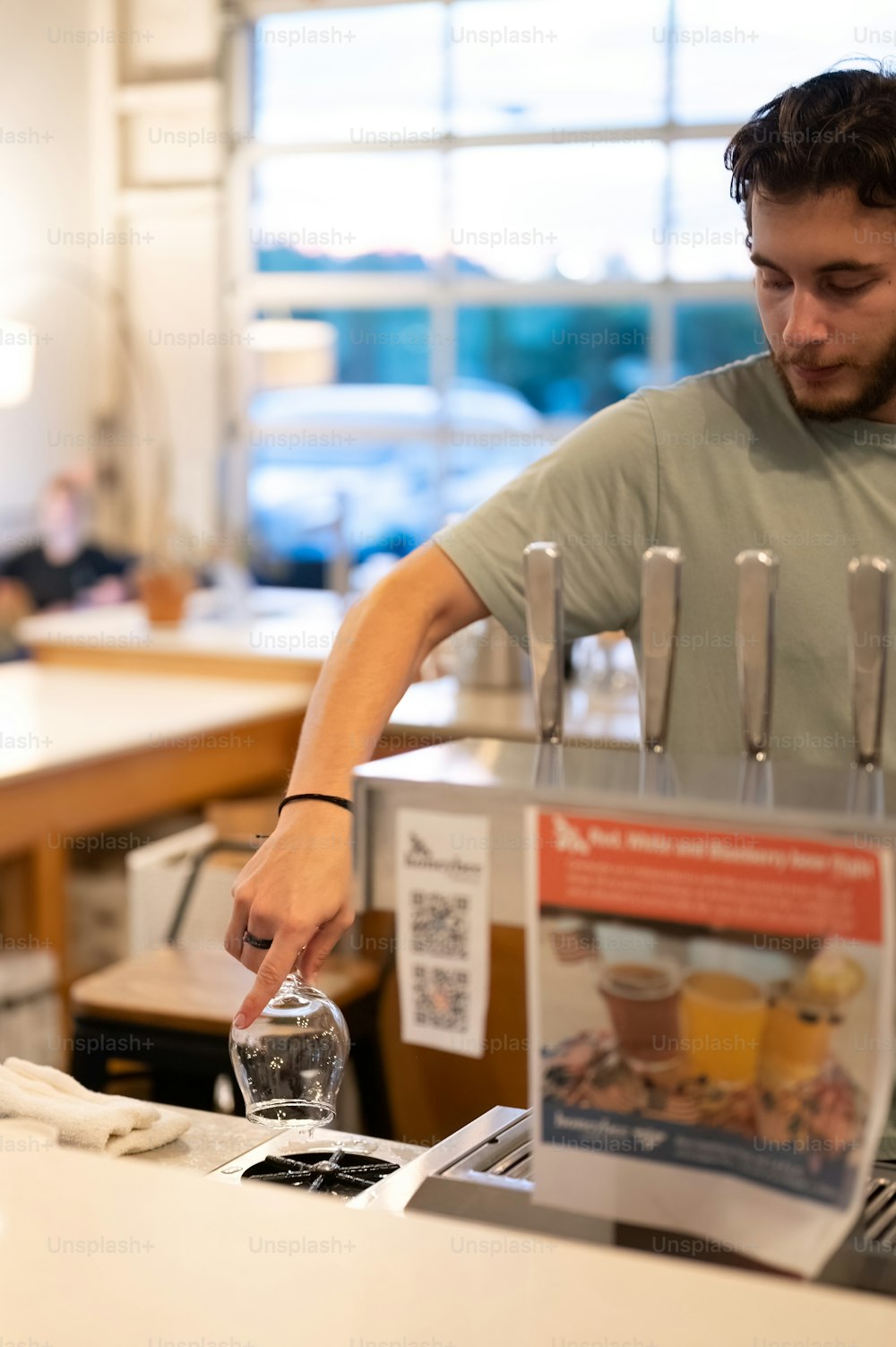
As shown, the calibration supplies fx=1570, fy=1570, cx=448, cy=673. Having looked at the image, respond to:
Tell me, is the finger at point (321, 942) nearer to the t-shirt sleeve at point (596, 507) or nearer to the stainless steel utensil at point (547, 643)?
the stainless steel utensil at point (547, 643)

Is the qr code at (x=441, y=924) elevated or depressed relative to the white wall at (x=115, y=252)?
depressed

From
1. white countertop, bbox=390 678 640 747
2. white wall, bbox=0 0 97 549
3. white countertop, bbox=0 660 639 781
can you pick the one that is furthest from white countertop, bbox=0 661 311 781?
white wall, bbox=0 0 97 549

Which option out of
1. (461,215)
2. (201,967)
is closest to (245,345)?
(461,215)

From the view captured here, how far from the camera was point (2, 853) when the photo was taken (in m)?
3.02

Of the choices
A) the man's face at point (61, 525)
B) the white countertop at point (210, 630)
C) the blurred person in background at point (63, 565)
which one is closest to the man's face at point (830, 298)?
the white countertop at point (210, 630)

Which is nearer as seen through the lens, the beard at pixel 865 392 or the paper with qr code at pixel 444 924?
the paper with qr code at pixel 444 924

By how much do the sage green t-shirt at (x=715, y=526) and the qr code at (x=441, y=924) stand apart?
0.53m

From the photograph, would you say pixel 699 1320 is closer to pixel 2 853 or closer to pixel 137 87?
pixel 2 853

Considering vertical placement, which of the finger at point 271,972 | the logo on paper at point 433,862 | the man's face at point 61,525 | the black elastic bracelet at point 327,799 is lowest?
the finger at point 271,972

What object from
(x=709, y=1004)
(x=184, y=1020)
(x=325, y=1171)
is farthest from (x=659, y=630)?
(x=184, y=1020)

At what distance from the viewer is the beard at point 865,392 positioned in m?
1.40

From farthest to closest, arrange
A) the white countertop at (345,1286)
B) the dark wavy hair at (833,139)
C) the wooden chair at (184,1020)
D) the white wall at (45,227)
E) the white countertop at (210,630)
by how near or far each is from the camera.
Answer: the white wall at (45,227), the white countertop at (210,630), the wooden chair at (184,1020), the dark wavy hair at (833,139), the white countertop at (345,1286)

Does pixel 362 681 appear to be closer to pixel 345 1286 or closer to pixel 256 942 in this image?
pixel 256 942

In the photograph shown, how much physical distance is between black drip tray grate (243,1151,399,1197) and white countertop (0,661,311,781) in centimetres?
183
